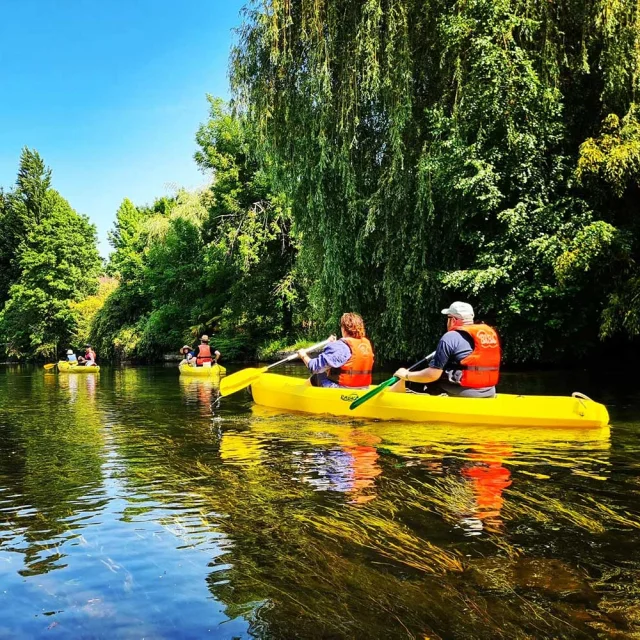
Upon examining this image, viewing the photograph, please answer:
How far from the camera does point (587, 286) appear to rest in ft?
39.5

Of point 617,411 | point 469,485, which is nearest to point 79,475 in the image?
point 469,485

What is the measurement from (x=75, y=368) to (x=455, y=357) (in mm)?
19793

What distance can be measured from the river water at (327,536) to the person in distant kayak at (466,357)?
2.13 ft

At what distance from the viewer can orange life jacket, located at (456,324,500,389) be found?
7004 millimetres

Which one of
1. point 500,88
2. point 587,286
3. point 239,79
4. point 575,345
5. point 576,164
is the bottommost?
point 575,345

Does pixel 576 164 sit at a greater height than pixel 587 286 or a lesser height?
greater

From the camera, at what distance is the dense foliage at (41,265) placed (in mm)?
42156

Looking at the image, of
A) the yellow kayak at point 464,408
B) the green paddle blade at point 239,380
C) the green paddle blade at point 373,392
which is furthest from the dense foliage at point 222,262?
the green paddle blade at point 373,392

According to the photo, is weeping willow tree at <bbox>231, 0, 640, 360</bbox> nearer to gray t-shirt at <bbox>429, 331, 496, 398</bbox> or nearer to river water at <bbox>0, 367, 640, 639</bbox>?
gray t-shirt at <bbox>429, 331, 496, 398</bbox>

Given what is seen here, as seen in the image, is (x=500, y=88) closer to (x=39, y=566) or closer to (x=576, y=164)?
(x=576, y=164)

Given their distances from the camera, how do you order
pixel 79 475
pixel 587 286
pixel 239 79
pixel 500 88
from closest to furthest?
pixel 79 475
pixel 500 88
pixel 587 286
pixel 239 79

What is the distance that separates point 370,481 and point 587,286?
8.81m

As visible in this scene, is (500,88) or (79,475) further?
(500,88)

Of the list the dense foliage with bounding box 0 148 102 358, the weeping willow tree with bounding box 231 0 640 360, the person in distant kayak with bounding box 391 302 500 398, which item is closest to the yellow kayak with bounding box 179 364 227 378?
the weeping willow tree with bounding box 231 0 640 360
